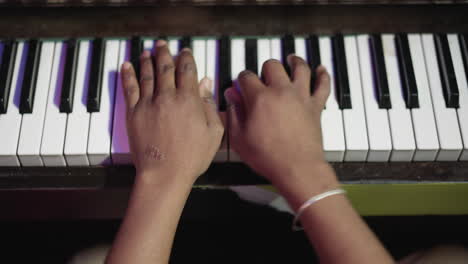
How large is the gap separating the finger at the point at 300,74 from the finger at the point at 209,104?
0.22 metres

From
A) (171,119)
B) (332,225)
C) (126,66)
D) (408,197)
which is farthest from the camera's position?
(408,197)

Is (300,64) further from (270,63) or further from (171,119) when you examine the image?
(171,119)

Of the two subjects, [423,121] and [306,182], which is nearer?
[306,182]

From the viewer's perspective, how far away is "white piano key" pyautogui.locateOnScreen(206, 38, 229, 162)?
4.04 ft

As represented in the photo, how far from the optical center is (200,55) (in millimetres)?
1340

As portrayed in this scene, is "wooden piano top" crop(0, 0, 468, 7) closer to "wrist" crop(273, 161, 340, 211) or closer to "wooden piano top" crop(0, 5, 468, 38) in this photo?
"wooden piano top" crop(0, 5, 468, 38)

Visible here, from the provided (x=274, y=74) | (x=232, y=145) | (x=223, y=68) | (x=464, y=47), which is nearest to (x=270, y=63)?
(x=274, y=74)

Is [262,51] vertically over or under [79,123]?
over

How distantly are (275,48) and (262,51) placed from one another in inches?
1.6

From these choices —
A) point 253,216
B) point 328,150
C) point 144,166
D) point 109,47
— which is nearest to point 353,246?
point 328,150

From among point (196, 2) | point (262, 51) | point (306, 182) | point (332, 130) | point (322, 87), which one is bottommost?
point (306, 182)

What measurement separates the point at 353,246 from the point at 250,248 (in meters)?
0.94

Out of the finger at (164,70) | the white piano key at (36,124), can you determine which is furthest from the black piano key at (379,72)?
the white piano key at (36,124)

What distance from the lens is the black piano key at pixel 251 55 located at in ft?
4.32
